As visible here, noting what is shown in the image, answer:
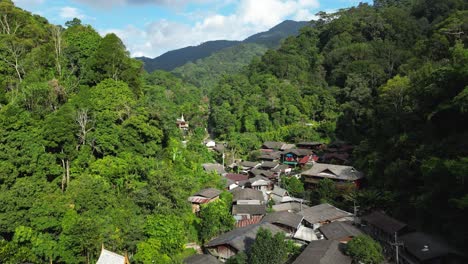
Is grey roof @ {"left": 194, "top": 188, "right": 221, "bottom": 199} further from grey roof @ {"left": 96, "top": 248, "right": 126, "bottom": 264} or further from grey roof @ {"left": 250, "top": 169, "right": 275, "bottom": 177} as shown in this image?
grey roof @ {"left": 96, "top": 248, "right": 126, "bottom": 264}

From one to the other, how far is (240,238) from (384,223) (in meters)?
8.10

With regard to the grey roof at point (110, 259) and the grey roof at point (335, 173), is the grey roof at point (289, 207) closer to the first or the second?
the grey roof at point (335, 173)

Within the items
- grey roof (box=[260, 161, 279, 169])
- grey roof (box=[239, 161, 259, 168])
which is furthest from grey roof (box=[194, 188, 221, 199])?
grey roof (box=[239, 161, 259, 168])

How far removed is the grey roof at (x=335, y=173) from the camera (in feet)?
→ 91.4

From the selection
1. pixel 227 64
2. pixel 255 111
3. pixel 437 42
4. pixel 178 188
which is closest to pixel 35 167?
pixel 178 188

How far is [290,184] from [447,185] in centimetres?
1469

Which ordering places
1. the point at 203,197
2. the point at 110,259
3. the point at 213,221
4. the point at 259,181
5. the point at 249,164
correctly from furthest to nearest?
the point at 249,164, the point at 259,181, the point at 203,197, the point at 213,221, the point at 110,259

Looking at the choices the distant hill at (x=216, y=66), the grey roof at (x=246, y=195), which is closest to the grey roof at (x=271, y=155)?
the grey roof at (x=246, y=195)

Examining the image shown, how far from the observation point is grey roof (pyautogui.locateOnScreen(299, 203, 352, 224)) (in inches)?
826

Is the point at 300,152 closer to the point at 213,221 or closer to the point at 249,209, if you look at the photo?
the point at 249,209

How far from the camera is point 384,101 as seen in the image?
3145 cm

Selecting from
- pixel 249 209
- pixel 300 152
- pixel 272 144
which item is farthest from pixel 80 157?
pixel 272 144

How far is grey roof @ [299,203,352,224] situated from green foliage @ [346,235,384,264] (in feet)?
16.8

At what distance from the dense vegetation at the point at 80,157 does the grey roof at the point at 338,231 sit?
7.65 metres
